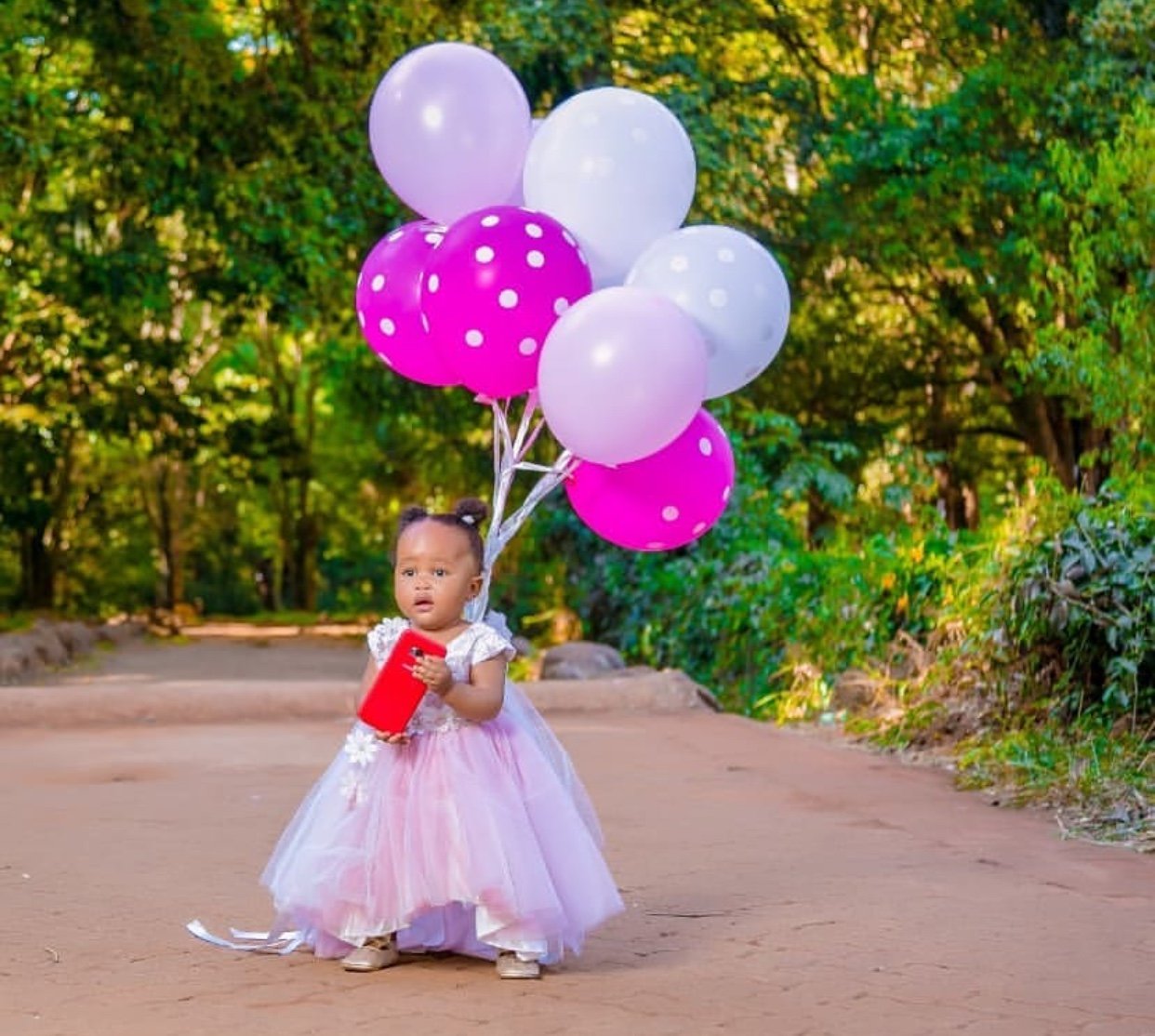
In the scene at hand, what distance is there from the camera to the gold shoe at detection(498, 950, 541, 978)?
15.1 feet

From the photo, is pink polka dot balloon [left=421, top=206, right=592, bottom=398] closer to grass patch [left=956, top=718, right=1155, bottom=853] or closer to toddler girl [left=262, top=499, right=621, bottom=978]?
toddler girl [left=262, top=499, right=621, bottom=978]

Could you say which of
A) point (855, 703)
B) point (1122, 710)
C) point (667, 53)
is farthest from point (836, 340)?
point (1122, 710)

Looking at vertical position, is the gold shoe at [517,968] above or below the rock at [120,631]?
above

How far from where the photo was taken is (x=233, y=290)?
18.4 m

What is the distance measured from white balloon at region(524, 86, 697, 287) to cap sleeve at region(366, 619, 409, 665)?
139cm

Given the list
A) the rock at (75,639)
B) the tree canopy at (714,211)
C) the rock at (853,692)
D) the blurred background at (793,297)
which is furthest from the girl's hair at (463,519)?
the rock at (75,639)

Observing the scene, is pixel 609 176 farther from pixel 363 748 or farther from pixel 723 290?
pixel 363 748

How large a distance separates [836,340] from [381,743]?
64.6ft

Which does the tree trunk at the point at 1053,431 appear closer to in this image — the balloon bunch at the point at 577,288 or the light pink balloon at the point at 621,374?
the balloon bunch at the point at 577,288

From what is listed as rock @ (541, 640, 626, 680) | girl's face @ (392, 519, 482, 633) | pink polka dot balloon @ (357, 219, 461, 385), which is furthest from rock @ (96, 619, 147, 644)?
girl's face @ (392, 519, 482, 633)

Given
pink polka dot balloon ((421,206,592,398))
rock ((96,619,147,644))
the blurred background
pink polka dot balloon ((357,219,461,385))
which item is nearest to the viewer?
pink polka dot balloon ((421,206,592,398))

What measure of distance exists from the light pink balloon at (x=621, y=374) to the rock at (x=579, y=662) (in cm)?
905

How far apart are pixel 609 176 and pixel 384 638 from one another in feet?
5.19

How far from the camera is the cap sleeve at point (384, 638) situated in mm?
4801
